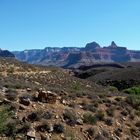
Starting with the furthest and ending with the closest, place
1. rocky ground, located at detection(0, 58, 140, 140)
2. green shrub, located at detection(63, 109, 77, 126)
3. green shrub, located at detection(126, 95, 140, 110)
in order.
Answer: green shrub, located at detection(126, 95, 140, 110) → green shrub, located at detection(63, 109, 77, 126) → rocky ground, located at detection(0, 58, 140, 140)

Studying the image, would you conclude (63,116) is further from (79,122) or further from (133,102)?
(133,102)

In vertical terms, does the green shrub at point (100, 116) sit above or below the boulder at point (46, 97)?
below

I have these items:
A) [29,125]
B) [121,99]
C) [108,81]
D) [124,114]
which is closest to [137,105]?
[121,99]

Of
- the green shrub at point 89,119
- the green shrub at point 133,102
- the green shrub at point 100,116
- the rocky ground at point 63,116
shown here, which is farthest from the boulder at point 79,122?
the green shrub at point 133,102

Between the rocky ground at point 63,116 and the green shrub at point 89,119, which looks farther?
the green shrub at point 89,119

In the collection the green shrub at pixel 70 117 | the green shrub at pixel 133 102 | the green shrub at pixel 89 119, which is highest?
the green shrub at pixel 70 117

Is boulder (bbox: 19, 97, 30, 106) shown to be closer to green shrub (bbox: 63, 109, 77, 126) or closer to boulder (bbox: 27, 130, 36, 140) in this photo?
green shrub (bbox: 63, 109, 77, 126)

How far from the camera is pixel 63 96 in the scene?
77.6 ft

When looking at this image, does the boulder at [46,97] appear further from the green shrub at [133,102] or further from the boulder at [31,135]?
the green shrub at [133,102]

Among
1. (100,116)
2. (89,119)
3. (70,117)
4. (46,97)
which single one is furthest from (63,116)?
(100,116)

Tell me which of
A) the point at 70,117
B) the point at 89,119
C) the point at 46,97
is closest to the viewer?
the point at 70,117

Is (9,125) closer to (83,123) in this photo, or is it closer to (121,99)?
(83,123)

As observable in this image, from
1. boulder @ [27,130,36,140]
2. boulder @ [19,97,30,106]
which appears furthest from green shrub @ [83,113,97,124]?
→ boulder @ [27,130,36,140]

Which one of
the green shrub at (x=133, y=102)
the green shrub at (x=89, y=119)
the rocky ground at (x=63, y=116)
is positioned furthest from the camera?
the green shrub at (x=133, y=102)
